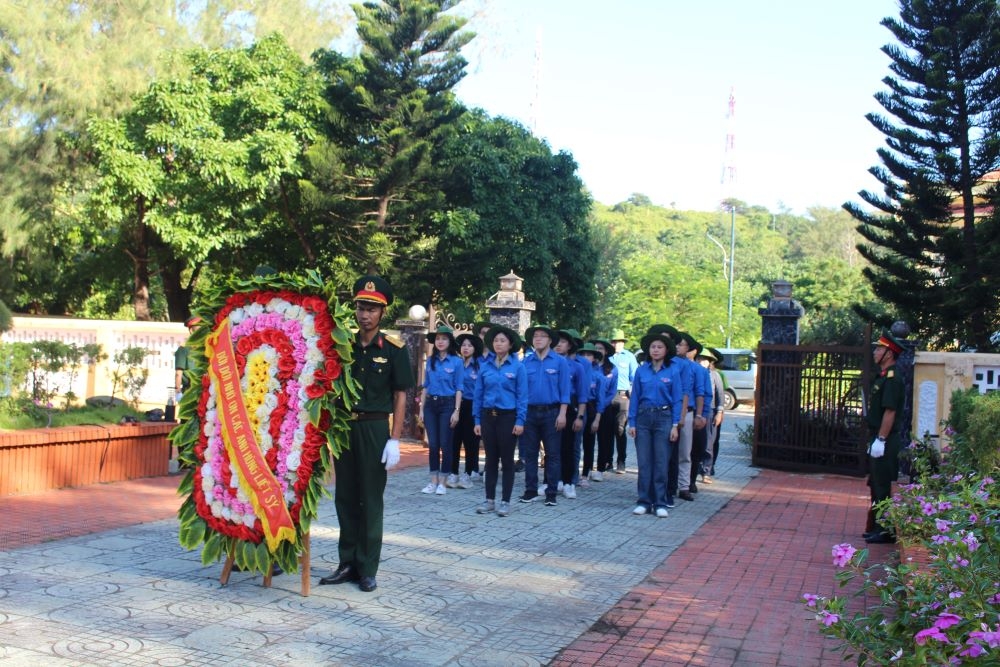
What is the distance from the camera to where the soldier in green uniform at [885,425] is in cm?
832

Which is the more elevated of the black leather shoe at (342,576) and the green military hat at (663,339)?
the green military hat at (663,339)

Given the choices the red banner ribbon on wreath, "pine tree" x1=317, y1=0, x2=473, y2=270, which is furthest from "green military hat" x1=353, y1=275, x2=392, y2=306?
"pine tree" x1=317, y1=0, x2=473, y2=270

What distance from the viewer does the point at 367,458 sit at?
6.15m

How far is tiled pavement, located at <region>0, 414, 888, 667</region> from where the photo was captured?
495cm

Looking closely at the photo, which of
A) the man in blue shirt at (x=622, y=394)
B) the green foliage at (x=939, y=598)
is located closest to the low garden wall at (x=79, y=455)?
the man in blue shirt at (x=622, y=394)

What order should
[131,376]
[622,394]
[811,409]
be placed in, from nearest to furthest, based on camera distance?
[131,376]
[622,394]
[811,409]

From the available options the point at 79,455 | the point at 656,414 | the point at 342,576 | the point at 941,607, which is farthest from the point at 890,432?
the point at 79,455

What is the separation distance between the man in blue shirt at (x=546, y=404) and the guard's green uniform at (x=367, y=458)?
140 inches

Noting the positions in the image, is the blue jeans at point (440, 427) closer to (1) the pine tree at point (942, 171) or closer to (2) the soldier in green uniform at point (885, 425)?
(2) the soldier in green uniform at point (885, 425)

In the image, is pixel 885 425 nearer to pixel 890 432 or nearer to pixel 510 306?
pixel 890 432

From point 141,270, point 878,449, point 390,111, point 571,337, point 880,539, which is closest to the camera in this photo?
point 878,449

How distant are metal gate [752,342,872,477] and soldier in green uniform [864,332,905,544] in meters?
5.04

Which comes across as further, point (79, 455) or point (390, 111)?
point (390, 111)

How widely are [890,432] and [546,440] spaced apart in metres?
3.13
